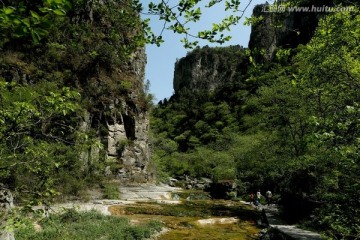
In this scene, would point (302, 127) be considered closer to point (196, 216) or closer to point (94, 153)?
point (196, 216)

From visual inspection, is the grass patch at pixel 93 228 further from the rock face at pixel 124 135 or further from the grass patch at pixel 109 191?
the rock face at pixel 124 135

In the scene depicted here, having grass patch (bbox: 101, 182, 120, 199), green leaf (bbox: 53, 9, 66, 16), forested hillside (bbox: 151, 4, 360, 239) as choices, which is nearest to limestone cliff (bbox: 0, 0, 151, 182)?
grass patch (bbox: 101, 182, 120, 199)

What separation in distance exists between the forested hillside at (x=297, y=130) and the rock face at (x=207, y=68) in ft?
70.4

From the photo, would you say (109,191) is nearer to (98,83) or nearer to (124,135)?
(124,135)

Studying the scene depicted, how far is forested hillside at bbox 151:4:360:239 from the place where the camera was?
5.75 meters

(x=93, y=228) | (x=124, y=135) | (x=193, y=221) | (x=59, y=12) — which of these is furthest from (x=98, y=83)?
(x=59, y=12)

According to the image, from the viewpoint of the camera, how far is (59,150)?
58.5 ft

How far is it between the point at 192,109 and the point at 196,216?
254 feet

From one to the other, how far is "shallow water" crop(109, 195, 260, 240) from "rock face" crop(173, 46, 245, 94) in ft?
306

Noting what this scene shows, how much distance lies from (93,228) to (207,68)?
112 meters

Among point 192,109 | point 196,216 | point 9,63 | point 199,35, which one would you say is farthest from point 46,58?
point 192,109

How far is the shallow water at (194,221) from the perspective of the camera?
14.5m

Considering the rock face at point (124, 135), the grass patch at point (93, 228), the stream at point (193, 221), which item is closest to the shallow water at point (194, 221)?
the stream at point (193, 221)

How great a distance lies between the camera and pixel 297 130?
19.6 m
